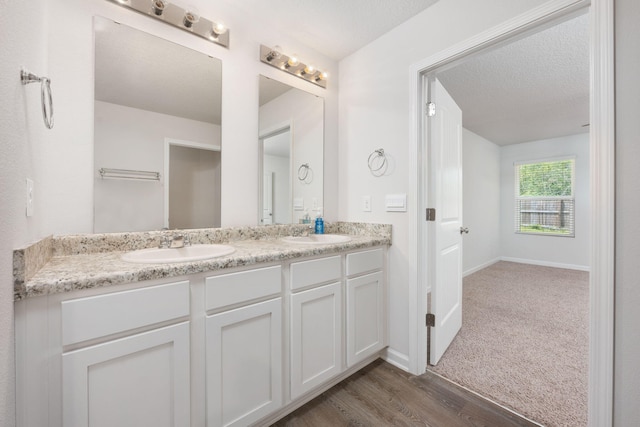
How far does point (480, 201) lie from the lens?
5.04 metres

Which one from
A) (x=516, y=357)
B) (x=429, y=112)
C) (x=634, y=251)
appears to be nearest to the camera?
(x=634, y=251)

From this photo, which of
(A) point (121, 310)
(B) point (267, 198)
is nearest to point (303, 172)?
(B) point (267, 198)

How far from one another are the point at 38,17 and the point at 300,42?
5.10 feet

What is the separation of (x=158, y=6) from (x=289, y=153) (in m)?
1.14

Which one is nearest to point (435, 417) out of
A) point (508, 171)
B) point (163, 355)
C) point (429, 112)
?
point (163, 355)

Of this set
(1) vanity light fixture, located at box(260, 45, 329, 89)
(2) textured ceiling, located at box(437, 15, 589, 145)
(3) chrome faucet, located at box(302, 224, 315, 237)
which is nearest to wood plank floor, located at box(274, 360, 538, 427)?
(3) chrome faucet, located at box(302, 224, 315, 237)

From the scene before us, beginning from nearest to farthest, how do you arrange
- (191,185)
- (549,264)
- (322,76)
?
1. (191,185)
2. (322,76)
3. (549,264)

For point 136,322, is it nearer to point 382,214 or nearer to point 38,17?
point 38,17

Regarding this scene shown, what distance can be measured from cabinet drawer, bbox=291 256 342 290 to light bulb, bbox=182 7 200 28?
61.3 inches

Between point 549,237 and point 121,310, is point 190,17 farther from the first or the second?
point 549,237

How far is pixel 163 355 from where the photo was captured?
1.01 metres

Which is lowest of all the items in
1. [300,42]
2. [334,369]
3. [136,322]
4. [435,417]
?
[435,417]

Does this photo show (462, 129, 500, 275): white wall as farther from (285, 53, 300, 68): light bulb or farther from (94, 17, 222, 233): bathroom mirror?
(94, 17, 222, 233): bathroom mirror

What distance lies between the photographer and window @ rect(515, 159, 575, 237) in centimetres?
503
